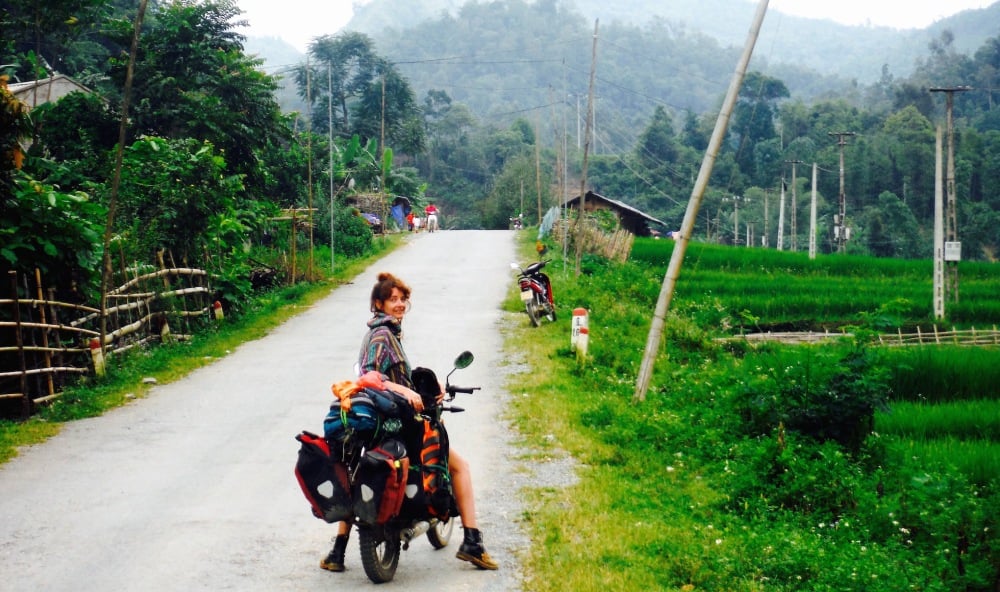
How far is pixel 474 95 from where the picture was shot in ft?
446

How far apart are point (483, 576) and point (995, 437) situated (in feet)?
26.2

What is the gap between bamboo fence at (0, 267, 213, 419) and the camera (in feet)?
35.8

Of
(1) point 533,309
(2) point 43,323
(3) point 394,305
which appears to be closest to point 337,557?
(3) point 394,305

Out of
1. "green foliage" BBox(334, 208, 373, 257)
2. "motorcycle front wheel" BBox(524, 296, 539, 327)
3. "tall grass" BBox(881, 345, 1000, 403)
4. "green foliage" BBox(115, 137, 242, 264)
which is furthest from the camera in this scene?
"green foliage" BBox(334, 208, 373, 257)

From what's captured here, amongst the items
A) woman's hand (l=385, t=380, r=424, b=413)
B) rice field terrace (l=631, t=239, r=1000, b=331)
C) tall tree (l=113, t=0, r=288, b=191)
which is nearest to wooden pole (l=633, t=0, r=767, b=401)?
woman's hand (l=385, t=380, r=424, b=413)

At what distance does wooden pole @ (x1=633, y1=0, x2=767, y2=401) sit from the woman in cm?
553

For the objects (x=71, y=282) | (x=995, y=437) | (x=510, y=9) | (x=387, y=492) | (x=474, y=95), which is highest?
(x=510, y=9)

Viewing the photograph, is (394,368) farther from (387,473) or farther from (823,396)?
(823,396)

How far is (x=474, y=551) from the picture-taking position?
624 cm

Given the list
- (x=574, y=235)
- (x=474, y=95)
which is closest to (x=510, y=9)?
(x=474, y=95)

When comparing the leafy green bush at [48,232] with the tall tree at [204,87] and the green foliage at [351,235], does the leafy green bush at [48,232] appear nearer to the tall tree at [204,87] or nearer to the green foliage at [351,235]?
the tall tree at [204,87]

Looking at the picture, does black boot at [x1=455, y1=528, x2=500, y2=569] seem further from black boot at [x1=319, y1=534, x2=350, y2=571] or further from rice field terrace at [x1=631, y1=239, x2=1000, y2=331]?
rice field terrace at [x1=631, y1=239, x2=1000, y2=331]

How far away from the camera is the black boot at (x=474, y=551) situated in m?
6.23

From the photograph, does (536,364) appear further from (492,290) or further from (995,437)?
(492,290)
